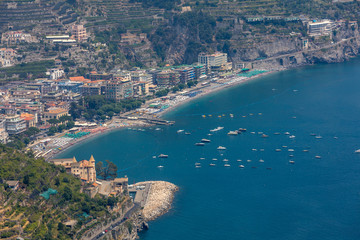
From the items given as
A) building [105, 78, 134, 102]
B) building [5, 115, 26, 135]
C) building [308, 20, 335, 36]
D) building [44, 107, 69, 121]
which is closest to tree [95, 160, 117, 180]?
building [5, 115, 26, 135]

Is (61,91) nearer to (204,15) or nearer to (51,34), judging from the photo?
(51,34)

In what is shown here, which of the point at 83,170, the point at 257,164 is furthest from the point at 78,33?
the point at 83,170

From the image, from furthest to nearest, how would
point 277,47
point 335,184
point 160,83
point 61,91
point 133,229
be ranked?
point 277,47
point 160,83
point 61,91
point 335,184
point 133,229

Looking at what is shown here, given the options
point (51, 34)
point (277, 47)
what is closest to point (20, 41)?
point (51, 34)

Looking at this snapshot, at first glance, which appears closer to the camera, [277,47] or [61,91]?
[61,91]

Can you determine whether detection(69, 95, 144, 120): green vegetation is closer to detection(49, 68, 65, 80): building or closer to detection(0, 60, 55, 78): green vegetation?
detection(49, 68, 65, 80): building

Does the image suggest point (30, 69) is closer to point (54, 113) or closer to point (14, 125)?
point (54, 113)
